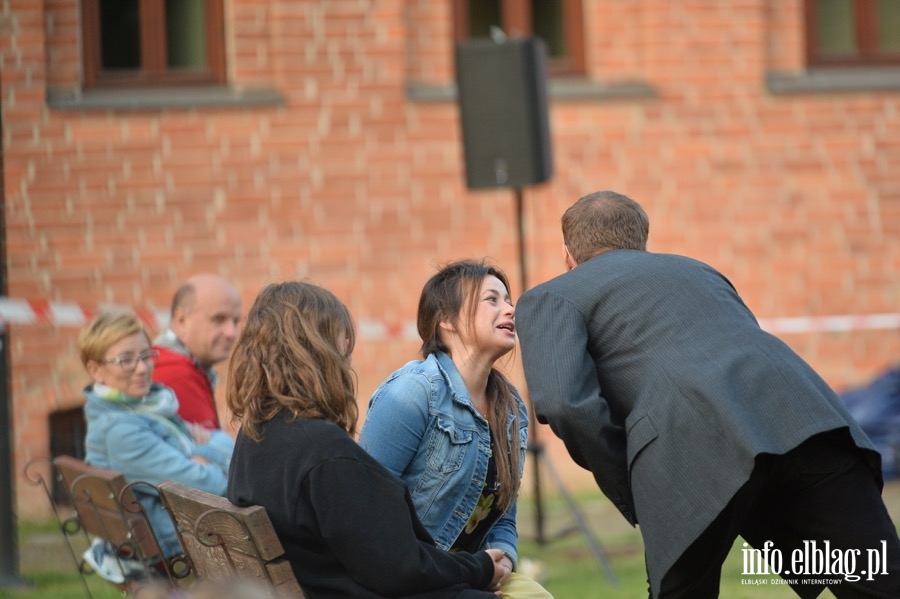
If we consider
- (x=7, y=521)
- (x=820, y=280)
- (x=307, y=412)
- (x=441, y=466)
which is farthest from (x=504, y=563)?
(x=820, y=280)

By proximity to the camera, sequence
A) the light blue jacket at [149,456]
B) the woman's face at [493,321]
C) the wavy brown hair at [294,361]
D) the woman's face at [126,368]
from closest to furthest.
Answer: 1. the wavy brown hair at [294,361]
2. the woman's face at [493,321]
3. the light blue jacket at [149,456]
4. the woman's face at [126,368]

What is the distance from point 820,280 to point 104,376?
6838 millimetres

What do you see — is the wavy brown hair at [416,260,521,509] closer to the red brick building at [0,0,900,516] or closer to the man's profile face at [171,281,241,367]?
the man's profile face at [171,281,241,367]

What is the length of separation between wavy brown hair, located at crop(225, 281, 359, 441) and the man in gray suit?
0.67 m

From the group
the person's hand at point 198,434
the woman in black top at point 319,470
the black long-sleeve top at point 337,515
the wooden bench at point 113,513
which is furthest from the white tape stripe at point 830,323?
the black long-sleeve top at point 337,515

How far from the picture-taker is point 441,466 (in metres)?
4.07

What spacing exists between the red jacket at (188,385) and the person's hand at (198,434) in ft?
0.39

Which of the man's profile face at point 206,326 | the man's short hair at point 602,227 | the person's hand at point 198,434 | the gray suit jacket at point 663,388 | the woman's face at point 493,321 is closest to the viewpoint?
the gray suit jacket at point 663,388

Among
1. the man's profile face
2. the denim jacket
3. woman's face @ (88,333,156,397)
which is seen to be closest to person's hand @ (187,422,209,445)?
woman's face @ (88,333,156,397)

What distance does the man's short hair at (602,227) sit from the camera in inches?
173

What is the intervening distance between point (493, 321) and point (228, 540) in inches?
40.9

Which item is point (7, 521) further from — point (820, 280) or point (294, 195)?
point (820, 280)

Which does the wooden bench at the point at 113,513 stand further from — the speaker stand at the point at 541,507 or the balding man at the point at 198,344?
the speaker stand at the point at 541,507

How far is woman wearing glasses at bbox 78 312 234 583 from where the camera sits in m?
5.29
